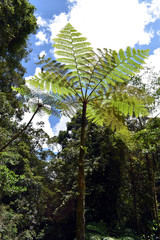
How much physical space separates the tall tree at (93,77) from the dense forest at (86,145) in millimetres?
11

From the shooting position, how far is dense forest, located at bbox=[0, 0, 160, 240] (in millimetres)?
1916

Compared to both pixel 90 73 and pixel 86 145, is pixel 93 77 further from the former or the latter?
pixel 86 145

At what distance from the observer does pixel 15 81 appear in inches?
343

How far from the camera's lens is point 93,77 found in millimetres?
2023

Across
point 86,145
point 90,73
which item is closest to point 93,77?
point 90,73

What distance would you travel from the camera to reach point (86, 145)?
8266 millimetres

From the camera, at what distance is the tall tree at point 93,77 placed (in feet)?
6.10

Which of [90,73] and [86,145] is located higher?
[86,145]

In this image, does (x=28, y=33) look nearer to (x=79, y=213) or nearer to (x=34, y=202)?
(x=79, y=213)

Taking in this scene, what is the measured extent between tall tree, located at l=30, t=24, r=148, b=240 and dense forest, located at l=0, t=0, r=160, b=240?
1cm

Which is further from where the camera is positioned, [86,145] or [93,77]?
[86,145]

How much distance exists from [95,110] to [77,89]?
381 mm

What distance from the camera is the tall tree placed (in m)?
1.86

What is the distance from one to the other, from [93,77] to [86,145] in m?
6.49
